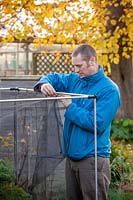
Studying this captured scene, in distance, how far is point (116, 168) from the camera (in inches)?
313

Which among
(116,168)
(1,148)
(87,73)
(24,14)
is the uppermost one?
(24,14)

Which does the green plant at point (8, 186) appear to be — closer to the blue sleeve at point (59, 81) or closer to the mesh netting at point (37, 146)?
the mesh netting at point (37, 146)

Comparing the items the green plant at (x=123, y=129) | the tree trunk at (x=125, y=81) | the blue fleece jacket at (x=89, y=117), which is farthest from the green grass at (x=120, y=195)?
the tree trunk at (x=125, y=81)

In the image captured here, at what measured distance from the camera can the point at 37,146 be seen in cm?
523

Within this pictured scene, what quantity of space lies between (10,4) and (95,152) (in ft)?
24.8

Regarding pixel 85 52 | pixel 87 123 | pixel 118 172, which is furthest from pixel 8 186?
pixel 118 172

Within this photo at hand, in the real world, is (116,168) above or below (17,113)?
below

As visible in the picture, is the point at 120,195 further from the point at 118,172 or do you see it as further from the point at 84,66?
the point at 84,66

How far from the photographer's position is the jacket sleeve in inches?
185

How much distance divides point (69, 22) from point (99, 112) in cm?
774

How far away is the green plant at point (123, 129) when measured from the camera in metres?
13.5

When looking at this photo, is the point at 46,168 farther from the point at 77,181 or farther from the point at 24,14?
the point at 24,14

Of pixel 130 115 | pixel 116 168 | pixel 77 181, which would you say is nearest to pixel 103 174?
pixel 77 181

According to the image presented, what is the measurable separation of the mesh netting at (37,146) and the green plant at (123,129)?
796 centimetres
